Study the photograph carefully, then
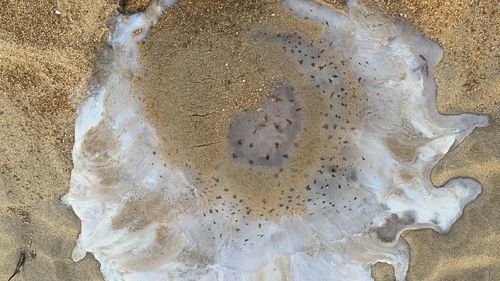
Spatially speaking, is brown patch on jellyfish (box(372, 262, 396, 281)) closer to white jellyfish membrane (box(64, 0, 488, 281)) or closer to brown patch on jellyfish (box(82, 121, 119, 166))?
white jellyfish membrane (box(64, 0, 488, 281))

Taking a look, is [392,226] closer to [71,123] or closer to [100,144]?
[100,144]

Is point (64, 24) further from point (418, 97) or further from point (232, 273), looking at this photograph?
point (418, 97)

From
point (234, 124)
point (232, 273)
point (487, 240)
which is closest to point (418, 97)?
point (487, 240)

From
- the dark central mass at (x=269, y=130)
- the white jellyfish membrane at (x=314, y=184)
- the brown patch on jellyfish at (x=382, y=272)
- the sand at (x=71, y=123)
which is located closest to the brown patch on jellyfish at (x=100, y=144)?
the white jellyfish membrane at (x=314, y=184)

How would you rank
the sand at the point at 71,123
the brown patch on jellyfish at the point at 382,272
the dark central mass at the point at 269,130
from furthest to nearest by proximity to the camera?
the brown patch on jellyfish at the point at 382,272, the sand at the point at 71,123, the dark central mass at the point at 269,130

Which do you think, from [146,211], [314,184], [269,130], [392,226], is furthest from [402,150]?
[146,211]

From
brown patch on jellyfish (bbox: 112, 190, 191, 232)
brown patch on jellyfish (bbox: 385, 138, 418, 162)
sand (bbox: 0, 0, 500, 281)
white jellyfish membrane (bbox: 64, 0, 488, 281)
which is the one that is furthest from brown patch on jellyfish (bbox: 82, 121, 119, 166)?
brown patch on jellyfish (bbox: 385, 138, 418, 162)

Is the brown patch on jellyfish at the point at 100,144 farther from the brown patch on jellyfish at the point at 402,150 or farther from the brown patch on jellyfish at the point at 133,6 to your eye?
the brown patch on jellyfish at the point at 402,150
